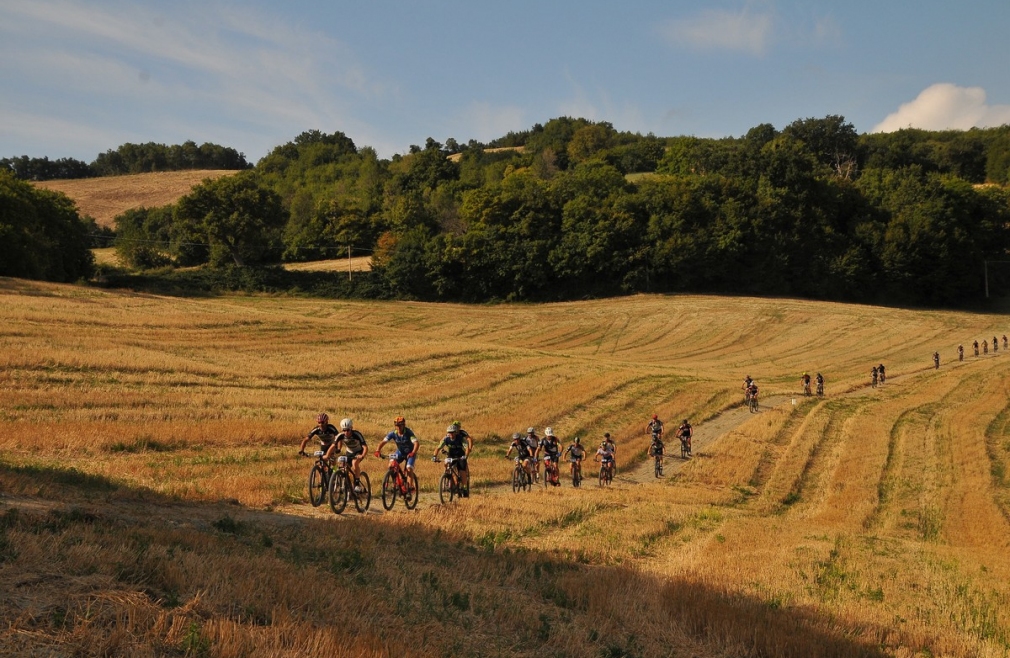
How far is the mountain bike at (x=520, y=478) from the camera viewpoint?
923 inches

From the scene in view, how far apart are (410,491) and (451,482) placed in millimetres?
1718

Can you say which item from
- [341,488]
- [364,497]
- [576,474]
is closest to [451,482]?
[364,497]

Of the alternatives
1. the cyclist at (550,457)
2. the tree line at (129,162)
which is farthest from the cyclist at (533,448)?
the tree line at (129,162)

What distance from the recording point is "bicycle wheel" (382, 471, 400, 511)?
57.9 feet

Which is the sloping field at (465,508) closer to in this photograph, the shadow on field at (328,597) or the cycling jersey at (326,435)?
the shadow on field at (328,597)

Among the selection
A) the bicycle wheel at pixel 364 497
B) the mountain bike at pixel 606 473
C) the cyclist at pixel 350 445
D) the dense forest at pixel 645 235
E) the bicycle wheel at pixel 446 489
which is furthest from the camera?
the dense forest at pixel 645 235

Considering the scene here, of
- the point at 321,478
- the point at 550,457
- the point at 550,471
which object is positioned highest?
the point at 321,478

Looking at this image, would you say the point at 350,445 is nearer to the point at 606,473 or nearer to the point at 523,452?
the point at 523,452

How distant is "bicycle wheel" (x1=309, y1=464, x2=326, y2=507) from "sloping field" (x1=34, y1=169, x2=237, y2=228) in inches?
4729

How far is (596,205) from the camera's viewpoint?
9306 centimetres

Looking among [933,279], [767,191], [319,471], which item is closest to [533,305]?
[767,191]

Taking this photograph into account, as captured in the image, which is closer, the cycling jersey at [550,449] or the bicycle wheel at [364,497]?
the bicycle wheel at [364,497]

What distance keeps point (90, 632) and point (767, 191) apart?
3807 inches

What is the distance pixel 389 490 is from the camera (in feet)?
59.1
